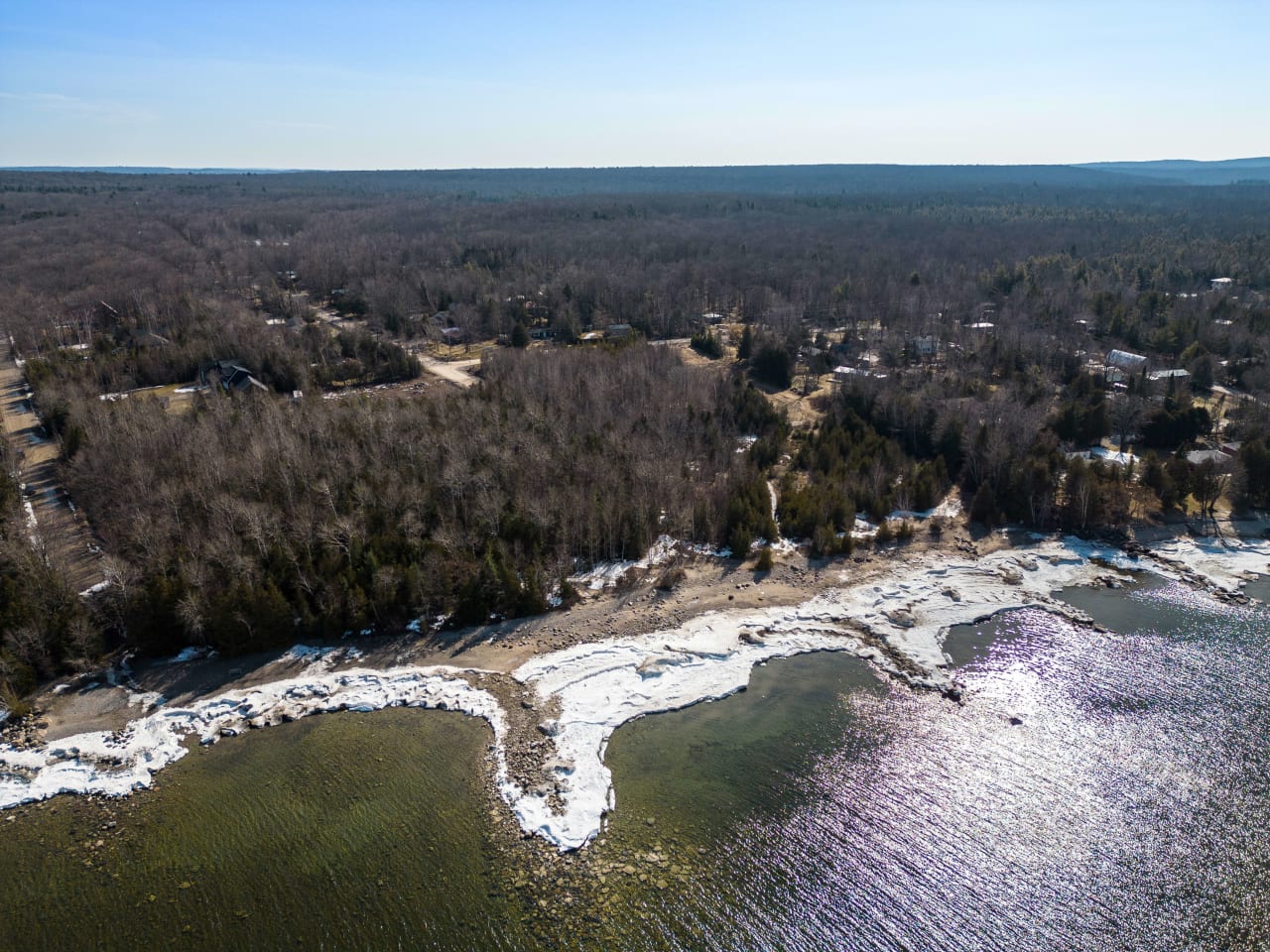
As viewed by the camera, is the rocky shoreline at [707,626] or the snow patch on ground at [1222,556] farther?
the snow patch on ground at [1222,556]

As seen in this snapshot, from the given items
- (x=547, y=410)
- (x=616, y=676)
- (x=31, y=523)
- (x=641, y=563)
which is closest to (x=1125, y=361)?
(x=547, y=410)

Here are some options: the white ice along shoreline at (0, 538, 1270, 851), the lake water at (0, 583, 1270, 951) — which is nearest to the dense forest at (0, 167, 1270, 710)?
the white ice along shoreline at (0, 538, 1270, 851)

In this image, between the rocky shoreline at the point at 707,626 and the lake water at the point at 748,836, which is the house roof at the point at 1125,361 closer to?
the rocky shoreline at the point at 707,626

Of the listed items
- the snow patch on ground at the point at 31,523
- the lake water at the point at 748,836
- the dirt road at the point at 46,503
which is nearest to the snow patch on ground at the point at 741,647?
the lake water at the point at 748,836

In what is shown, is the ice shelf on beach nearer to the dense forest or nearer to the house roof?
the dense forest

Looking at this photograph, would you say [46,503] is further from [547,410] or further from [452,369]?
[452,369]

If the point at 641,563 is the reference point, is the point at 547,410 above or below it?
above

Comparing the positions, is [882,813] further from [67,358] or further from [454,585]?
[67,358]
